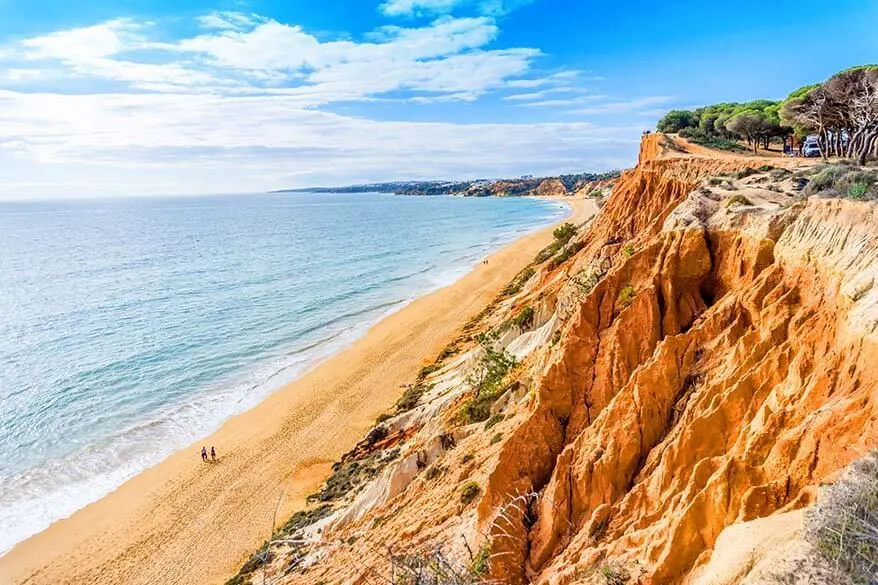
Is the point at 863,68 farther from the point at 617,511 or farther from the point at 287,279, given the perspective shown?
the point at 287,279

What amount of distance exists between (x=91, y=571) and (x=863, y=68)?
50.3 meters

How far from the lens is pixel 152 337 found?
1929 inches

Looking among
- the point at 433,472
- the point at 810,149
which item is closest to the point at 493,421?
the point at 433,472

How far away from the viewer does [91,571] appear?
73.2ft

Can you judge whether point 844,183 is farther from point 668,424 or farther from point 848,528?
point 848,528

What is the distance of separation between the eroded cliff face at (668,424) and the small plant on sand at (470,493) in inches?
2.8

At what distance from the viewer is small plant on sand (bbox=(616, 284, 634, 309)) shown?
59.1 feet

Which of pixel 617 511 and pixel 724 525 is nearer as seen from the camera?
pixel 724 525

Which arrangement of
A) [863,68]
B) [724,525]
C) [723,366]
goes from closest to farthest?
1. [724,525]
2. [723,366]
3. [863,68]

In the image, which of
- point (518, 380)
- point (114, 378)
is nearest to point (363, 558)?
point (518, 380)

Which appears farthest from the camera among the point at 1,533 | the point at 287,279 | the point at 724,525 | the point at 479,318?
the point at 287,279

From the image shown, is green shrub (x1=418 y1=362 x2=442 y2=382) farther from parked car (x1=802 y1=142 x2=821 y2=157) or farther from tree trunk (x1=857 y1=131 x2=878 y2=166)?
parked car (x1=802 y1=142 x2=821 y2=157)

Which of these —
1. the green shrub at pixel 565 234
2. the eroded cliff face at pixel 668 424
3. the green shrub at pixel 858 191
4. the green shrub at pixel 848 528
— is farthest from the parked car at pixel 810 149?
the green shrub at pixel 848 528

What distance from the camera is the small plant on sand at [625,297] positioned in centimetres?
1800
